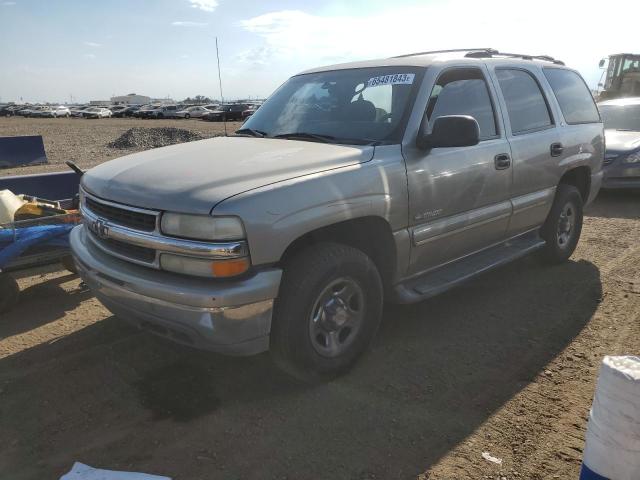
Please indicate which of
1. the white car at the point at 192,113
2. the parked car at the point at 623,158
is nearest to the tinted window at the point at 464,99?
the parked car at the point at 623,158

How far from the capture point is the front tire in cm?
288

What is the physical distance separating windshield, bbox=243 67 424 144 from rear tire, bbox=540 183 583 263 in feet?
7.41

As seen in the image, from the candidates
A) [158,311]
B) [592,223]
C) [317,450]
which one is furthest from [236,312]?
[592,223]

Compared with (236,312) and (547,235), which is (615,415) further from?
(547,235)

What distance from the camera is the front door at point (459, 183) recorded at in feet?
11.6

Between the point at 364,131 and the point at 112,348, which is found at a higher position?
the point at 364,131

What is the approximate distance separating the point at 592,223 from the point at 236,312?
6.29m

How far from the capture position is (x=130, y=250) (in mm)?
2977

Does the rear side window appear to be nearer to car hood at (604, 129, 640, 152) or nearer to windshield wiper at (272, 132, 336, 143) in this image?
windshield wiper at (272, 132, 336, 143)

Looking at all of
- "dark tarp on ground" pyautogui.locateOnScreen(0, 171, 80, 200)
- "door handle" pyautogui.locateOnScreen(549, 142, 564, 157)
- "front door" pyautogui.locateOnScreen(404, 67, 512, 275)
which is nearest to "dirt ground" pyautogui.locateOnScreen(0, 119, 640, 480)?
"front door" pyautogui.locateOnScreen(404, 67, 512, 275)

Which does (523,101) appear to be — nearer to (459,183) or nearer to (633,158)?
(459,183)

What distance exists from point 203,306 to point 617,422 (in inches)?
71.2

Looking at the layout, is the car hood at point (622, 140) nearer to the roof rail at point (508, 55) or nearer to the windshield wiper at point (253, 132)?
the roof rail at point (508, 55)

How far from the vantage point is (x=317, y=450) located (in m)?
2.66
